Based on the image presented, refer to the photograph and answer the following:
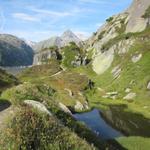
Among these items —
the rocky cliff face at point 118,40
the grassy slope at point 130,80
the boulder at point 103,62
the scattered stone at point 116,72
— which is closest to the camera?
the grassy slope at point 130,80

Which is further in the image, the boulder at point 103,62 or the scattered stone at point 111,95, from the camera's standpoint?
the boulder at point 103,62

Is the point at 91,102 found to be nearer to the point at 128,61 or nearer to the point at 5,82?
the point at 128,61

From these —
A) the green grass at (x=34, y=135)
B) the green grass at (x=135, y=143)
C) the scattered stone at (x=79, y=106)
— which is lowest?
the green grass at (x=135, y=143)

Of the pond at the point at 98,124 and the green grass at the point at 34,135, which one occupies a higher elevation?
the green grass at the point at 34,135

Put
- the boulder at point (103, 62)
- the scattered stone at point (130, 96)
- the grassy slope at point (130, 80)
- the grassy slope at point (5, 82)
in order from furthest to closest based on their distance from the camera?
the boulder at point (103, 62) < the scattered stone at point (130, 96) < the grassy slope at point (130, 80) < the grassy slope at point (5, 82)

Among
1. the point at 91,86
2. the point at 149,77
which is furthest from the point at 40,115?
the point at 91,86

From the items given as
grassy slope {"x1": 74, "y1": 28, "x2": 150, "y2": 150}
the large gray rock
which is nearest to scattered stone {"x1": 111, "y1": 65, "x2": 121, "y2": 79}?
grassy slope {"x1": 74, "y1": 28, "x2": 150, "y2": 150}

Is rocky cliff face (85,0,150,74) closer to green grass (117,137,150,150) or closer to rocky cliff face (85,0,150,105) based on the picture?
rocky cliff face (85,0,150,105)

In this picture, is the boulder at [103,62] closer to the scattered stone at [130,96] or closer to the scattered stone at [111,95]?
the scattered stone at [111,95]

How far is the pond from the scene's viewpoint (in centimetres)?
6889

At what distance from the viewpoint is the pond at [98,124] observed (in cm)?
6889

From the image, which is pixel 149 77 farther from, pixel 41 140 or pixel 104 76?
pixel 41 140

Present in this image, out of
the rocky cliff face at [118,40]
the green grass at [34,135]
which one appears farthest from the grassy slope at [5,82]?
the rocky cliff face at [118,40]

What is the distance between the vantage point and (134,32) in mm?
174625
